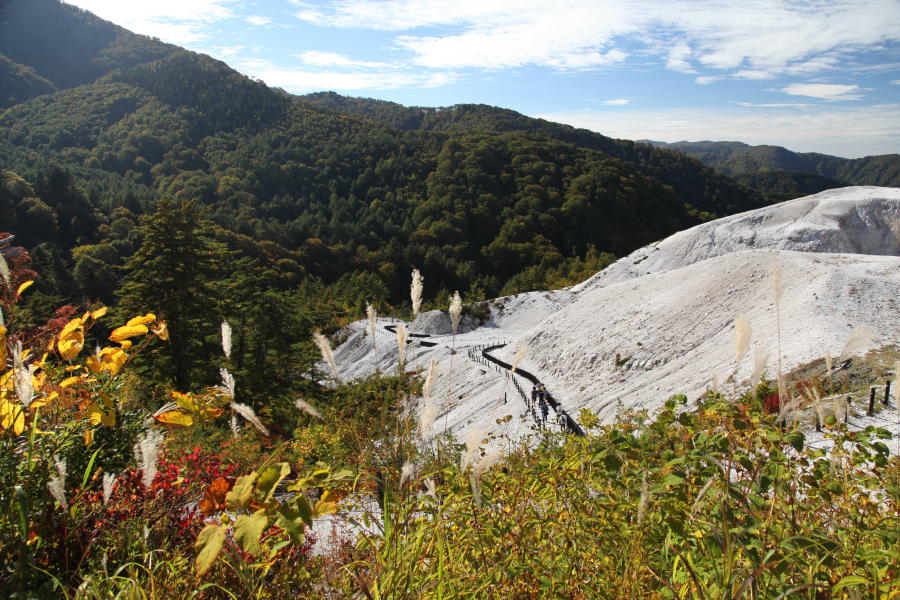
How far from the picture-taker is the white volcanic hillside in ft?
55.5

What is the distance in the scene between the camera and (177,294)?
19.3m

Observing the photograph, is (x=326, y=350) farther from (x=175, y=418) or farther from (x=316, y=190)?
(x=316, y=190)

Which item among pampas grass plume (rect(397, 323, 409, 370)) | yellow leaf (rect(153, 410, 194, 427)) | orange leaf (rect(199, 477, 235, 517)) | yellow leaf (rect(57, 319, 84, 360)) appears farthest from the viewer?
pampas grass plume (rect(397, 323, 409, 370))

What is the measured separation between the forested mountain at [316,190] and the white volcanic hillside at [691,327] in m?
29.1

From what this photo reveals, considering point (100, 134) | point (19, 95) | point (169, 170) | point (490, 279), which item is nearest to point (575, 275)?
point (490, 279)

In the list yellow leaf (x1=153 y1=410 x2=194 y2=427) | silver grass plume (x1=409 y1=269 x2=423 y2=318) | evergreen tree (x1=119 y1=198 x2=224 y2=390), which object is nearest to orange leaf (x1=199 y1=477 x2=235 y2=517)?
yellow leaf (x1=153 y1=410 x2=194 y2=427)

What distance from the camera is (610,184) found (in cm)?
12288

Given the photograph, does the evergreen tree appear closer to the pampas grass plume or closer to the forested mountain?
the pampas grass plume

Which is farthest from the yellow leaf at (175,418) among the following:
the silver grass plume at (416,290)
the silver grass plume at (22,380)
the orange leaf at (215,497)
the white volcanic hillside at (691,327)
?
the white volcanic hillside at (691,327)

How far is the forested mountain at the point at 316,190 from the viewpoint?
251 feet

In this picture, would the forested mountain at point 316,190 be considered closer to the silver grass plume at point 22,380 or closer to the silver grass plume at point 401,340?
the silver grass plume at point 401,340

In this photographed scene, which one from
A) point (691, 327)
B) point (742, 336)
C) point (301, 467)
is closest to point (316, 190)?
point (691, 327)

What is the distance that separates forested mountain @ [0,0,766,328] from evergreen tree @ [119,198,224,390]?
33413 mm

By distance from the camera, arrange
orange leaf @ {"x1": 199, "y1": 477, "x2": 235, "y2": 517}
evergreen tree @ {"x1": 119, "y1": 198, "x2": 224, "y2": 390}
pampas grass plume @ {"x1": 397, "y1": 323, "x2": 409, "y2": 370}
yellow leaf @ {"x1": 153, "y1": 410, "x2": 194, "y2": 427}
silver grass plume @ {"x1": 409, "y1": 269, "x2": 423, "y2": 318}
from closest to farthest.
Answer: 1. orange leaf @ {"x1": 199, "y1": 477, "x2": 235, "y2": 517}
2. yellow leaf @ {"x1": 153, "y1": 410, "x2": 194, "y2": 427}
3. pampas grass plume @ {"x1": 397, "y1": 323, "x2": 409, "y2": 370}
4. silver grass plume @ {"x1": 409, "y1": 269, "x2": 423, "y2": 318}
5. evergreen tree @ {"x1": 119, "y1": 198, "x2": 224, "y2": 390}
